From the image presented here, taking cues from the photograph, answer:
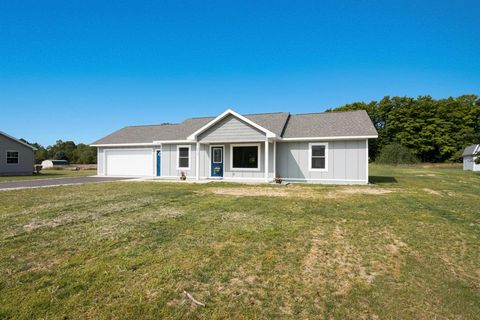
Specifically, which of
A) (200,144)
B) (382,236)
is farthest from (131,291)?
(200,144)

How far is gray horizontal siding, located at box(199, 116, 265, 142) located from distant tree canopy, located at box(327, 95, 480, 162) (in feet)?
147

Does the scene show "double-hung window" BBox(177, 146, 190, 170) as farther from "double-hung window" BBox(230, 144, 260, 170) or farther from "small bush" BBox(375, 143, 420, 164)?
"small bush" BBox(375, 143, 420, 164)

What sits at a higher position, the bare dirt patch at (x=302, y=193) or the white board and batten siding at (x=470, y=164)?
the white board and batten siding at (x=470, y=164)

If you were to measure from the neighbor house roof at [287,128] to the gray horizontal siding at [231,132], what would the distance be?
4.66 feet

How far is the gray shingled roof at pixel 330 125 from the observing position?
15102mm

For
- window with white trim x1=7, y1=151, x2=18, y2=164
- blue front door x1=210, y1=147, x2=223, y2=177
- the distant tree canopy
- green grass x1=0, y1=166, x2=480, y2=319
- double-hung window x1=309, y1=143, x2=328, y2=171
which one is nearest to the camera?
green grass x1=0, y1=166, x2=480, y2=319

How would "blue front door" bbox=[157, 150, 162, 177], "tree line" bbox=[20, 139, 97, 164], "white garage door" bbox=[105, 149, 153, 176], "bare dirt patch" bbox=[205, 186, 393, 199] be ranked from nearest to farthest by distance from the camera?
"bare dirt patch" bbox=[205, 186, 393, 199], "blue front door" bbox=[157, 150, 162, 177], "white garage door" bbox=[105, 149, 153, 176], "tree line" bbox=[20, 139, 97, 164]

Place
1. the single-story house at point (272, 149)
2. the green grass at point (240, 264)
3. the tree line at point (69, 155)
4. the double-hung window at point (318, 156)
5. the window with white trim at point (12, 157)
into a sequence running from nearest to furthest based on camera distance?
1. the green grass at point (240, 264)
2. the single-story house at point (272, 149)
3. the double-hung window at point (318, 156)
4. the window with white trim at point (12, 157)
5. the tree line at point (69, 155)

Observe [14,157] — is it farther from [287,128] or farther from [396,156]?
[396,156]

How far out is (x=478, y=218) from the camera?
671 cm

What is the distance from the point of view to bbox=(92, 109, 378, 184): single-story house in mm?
14984

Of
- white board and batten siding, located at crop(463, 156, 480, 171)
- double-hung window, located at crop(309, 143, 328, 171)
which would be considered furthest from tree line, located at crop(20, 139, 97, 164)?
white board and batten siding, located at crop(463, 156, 480, 171)

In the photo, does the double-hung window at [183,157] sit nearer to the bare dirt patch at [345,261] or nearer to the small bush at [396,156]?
the bare dirt patch at [345,261]

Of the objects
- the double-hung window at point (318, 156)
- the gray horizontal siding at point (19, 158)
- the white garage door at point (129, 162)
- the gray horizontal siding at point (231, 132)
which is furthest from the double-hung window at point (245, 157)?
the gray horizontal siding at point (19, 158)
